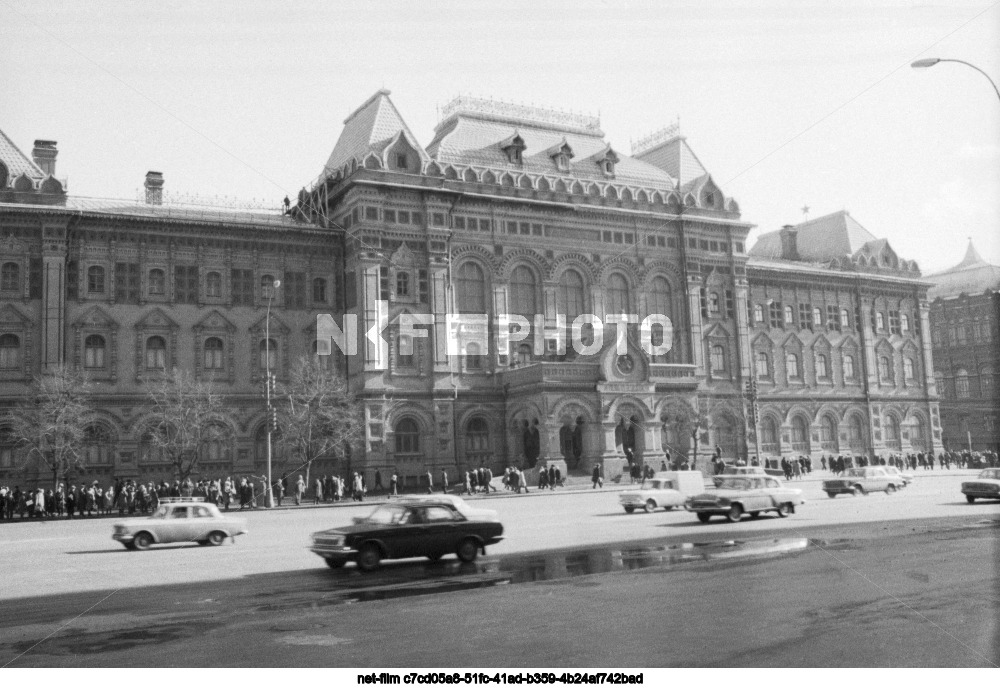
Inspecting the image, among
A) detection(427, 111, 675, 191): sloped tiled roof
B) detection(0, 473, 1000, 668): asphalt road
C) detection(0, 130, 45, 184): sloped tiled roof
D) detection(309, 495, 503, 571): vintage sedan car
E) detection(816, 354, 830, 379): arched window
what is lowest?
detection(0, 473, 1000, 668): asphalt road

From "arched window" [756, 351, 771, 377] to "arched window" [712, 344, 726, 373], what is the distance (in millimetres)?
5266

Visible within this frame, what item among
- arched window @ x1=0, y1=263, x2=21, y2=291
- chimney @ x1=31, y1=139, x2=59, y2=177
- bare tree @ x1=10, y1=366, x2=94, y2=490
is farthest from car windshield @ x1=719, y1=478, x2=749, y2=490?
chimney @ x1=31, y1=139, x2=59, y2=177

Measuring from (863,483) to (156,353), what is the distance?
3506 cm

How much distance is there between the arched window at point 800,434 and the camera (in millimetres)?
68250

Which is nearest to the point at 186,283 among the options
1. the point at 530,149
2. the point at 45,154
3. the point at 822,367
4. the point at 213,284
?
the point at 213,284

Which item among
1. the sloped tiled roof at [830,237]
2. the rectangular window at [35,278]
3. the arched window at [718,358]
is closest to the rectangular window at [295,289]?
the rectangular window at [35,278]

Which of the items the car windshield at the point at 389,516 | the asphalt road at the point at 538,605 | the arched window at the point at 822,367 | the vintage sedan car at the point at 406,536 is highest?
the arched window at the point at 822,367

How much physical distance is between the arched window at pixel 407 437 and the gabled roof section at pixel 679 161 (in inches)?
1021

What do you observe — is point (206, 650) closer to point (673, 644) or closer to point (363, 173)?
point (673, 644)

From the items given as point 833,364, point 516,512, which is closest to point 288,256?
point 516,512

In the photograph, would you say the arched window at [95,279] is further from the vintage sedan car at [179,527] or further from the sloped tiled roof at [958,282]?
the sloped tiled roof at [958,282]

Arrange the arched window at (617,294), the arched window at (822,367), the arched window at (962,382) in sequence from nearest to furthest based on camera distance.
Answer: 1. the arched window at (617,294)
2. the arched window at (822,367)
3. the arched window at (962,382)

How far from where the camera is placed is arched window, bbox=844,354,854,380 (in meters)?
72.3

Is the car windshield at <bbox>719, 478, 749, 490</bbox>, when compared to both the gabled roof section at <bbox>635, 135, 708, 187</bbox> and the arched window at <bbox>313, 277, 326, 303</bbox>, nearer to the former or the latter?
the arched window at <bbox>313, 277, 326, 303</bbox>
